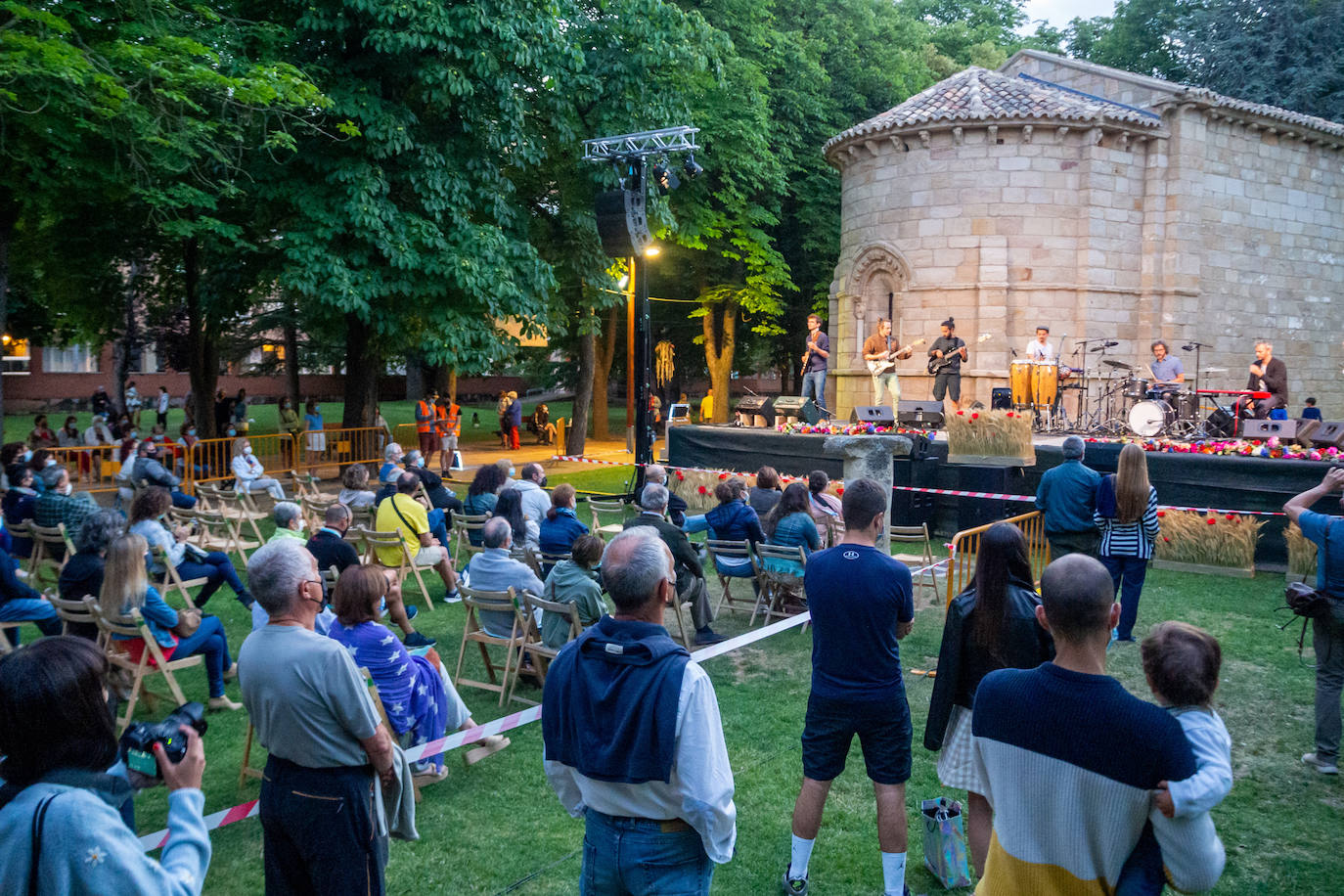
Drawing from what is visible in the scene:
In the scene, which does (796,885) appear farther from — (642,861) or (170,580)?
(170,580)

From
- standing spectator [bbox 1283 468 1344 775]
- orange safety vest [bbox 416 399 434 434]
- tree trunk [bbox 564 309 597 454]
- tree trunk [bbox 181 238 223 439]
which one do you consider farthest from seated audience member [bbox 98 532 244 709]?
tree trunk [bbox 564 309 597 454]

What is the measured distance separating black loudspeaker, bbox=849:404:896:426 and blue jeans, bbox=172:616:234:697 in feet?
34.7

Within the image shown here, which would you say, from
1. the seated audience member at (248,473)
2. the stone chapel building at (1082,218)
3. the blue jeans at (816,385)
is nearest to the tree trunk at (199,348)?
the seated audience member at (248,473)

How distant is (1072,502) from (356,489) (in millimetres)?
6860

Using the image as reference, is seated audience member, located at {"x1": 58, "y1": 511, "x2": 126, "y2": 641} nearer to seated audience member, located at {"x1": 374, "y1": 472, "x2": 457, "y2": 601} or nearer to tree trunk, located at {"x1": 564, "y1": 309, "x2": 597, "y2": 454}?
seated audience member, located at {"x1": 374, "y1": 472, "x2": 457, "y2": 601}

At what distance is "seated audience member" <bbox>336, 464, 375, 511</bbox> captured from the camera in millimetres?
9695

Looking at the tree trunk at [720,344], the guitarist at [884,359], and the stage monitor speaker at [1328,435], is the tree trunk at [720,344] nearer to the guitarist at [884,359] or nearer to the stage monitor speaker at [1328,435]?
the guitarist at [884,359]

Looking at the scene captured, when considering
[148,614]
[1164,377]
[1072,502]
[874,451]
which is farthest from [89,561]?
[1164,377]

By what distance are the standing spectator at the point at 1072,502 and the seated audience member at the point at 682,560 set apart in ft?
9.72

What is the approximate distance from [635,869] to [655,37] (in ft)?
57.4

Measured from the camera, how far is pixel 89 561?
6.42m

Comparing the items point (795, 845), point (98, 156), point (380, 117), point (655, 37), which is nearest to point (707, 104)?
point (655, 37)

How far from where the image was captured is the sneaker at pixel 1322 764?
217 inches

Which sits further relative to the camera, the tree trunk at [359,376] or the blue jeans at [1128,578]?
the tree trunk at [359,376]
